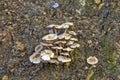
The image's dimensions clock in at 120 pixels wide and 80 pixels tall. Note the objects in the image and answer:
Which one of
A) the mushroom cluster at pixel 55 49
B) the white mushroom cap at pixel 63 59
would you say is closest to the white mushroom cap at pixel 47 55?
the mushroom cluster at pixel 55 49

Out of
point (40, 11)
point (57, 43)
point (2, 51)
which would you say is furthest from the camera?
point (40, 11)

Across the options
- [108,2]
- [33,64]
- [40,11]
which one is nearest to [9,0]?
[40,11]

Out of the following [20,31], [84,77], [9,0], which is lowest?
[84,77]

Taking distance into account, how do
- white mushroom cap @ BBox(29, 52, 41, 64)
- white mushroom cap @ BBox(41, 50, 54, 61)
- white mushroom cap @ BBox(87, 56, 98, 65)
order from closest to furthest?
white mushroom cap @ BBox(41, 50, 54, 61), white mushroom cap @ BBox(29, 52, 41, 64), white mushroom cap @ BBox(87, 56, 98, 65)

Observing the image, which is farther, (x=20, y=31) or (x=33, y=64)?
(x=20, y=31)

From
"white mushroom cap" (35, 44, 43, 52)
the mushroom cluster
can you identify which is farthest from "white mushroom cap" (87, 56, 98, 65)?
"white mushroom cap" (35, 44, 43, 52)

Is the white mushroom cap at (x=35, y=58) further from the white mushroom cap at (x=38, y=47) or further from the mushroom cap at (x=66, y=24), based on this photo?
the mushroom cap at (x=66, y=24)

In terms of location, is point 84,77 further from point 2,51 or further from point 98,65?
point 2,51

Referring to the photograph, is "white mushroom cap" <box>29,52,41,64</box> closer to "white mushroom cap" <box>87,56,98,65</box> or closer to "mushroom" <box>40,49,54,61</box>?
"mushroom" <box>40,49,54,61</box>
